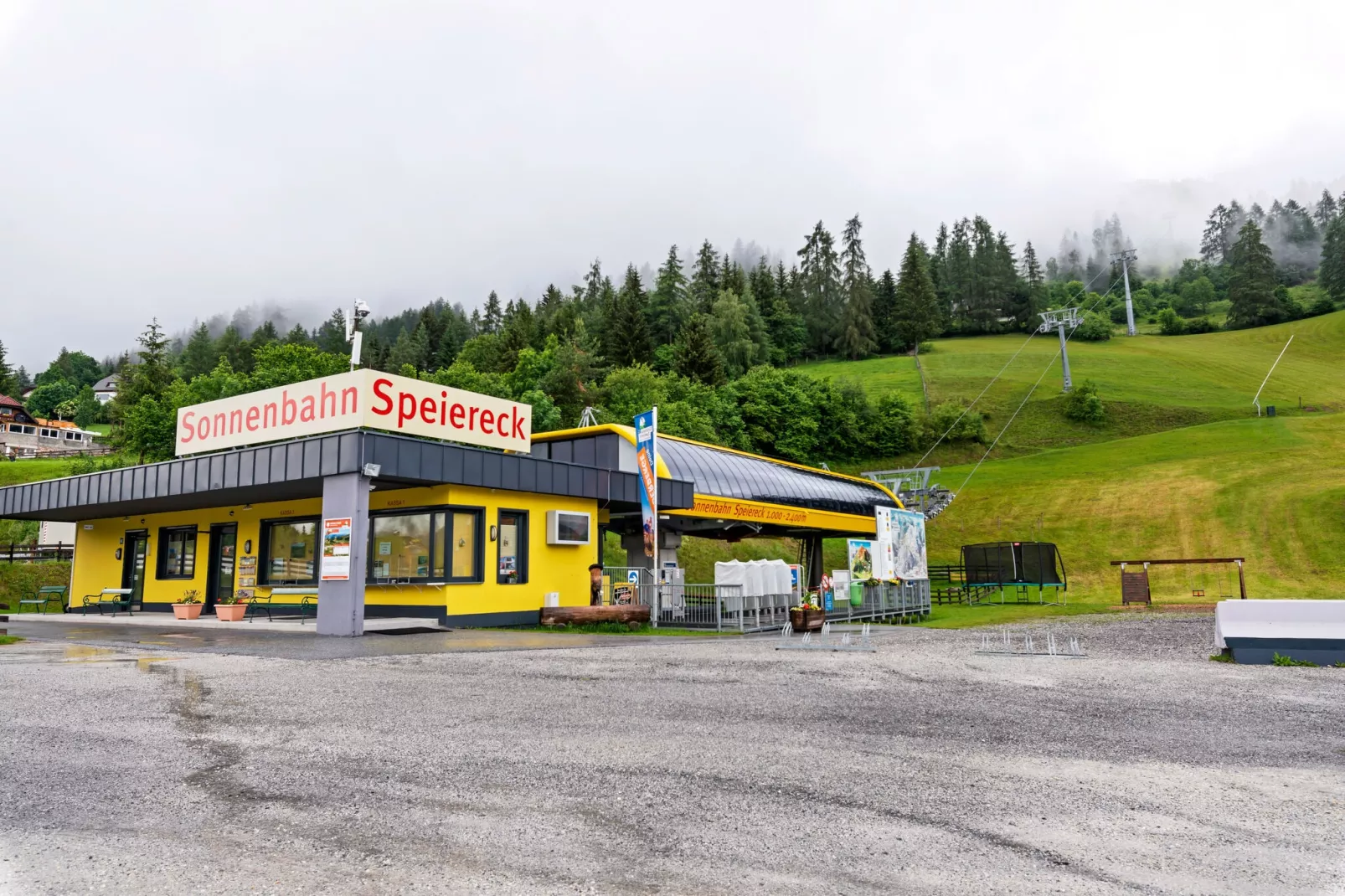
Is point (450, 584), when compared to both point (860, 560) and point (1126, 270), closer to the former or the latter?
point (860, 560)

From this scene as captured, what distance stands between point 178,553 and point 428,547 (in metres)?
12.7

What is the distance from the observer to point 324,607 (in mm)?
18156

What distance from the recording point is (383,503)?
22078 mm

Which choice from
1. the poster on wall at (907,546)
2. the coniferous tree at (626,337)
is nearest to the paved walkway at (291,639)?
the poster on wall at (907,546)

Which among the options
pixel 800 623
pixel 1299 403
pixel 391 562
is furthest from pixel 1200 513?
pixel 391 562

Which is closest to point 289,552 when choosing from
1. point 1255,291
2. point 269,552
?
point 269,552

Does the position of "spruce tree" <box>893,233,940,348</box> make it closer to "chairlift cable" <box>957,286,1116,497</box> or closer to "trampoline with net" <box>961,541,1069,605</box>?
"chairlift cable" <box>957,286,1116,497</box>

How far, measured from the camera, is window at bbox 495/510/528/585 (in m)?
21.7

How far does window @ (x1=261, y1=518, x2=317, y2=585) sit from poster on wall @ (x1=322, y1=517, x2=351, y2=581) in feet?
18.8

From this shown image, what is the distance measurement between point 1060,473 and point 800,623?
47.1 meters

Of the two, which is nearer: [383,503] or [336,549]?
[336,549]

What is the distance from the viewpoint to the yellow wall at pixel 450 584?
2072cm

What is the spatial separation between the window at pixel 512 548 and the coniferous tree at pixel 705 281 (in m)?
82.4

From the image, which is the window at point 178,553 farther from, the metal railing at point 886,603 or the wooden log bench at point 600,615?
the metal railing at point 886,603
